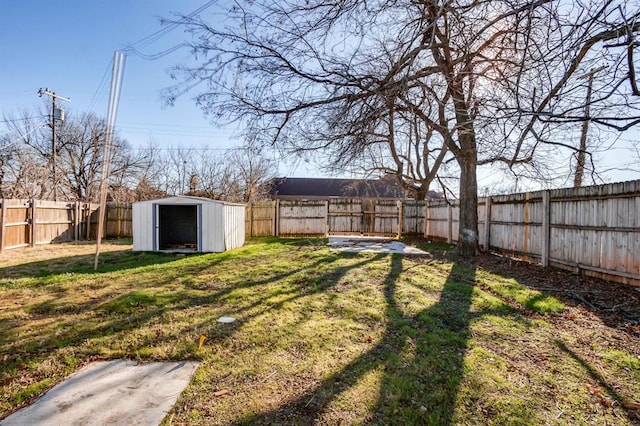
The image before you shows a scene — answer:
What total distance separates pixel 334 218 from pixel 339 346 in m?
9.65

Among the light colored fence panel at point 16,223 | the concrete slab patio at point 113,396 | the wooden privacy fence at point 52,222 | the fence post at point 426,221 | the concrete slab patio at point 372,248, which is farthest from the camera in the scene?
the fence post at point 426,221

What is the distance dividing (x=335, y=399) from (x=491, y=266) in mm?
5476

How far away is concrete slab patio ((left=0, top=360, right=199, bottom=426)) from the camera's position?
1.75 m

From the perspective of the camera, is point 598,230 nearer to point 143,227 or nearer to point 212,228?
point 212,228

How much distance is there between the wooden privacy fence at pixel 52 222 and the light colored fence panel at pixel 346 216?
8317 mm

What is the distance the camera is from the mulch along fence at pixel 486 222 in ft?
15.0

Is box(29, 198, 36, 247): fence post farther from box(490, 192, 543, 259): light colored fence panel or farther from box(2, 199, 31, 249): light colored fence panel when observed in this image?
box(490, 192, 543, 259): light colored fence panel

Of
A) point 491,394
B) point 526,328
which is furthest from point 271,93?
point 526,328

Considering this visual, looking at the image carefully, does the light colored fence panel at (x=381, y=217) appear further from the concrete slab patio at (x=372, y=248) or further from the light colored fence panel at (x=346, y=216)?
the concrete slab patio at (x=372, y=248)

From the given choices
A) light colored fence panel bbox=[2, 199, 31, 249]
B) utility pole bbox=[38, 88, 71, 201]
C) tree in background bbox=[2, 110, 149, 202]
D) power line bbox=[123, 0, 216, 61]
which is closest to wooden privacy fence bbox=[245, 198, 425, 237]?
light colored fence panel bbox=[2, 199, 31, 249]

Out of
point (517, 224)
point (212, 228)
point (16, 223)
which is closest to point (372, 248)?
point (517, 224)

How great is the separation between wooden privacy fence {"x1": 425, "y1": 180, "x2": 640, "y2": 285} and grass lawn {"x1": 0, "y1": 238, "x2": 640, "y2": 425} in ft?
3.72

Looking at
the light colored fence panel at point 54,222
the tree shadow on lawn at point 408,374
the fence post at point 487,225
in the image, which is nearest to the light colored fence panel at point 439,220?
the fence post at point 487,225

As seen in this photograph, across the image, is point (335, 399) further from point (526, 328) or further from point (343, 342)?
point (526, 328)
